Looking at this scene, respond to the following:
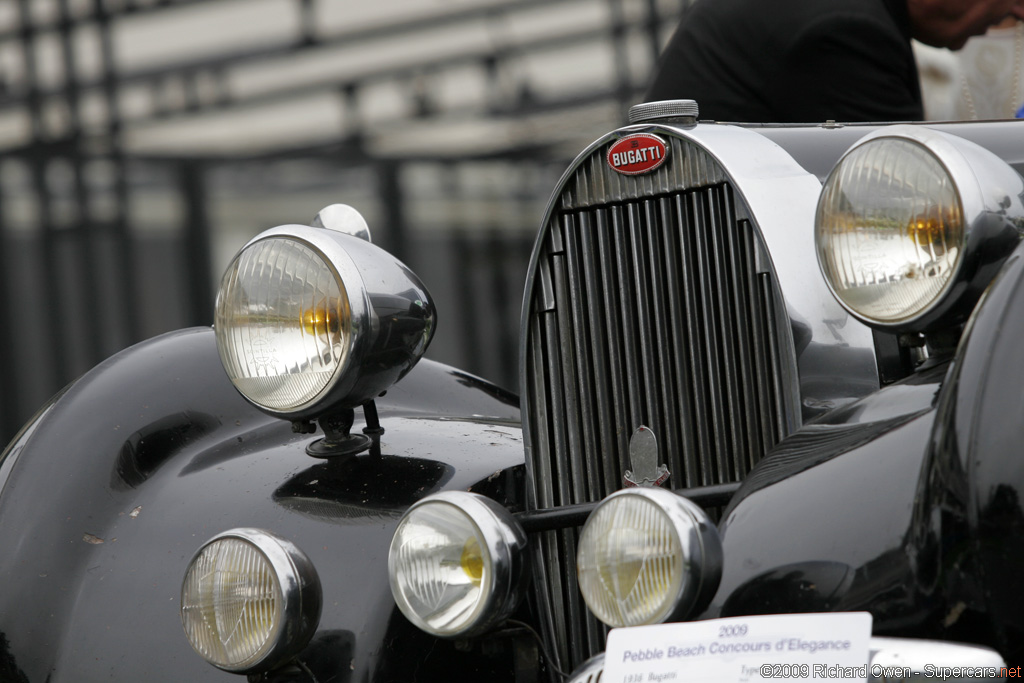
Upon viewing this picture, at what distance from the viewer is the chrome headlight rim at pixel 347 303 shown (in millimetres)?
1657

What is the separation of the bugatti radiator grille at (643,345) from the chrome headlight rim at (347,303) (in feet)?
0.95

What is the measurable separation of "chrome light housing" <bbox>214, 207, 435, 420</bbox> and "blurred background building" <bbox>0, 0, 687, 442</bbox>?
6900 mm

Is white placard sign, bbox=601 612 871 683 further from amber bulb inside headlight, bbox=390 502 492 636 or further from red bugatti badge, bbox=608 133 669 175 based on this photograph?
red bugatti badge, bbox=608 133 669 175

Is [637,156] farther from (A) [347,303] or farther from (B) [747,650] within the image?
(B) [747,650]

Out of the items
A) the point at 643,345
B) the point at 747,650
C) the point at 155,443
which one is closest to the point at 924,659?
the point at 747,650

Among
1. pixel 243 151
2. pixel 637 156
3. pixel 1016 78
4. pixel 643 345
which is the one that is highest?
pixel 243 151

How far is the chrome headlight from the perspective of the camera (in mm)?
1209

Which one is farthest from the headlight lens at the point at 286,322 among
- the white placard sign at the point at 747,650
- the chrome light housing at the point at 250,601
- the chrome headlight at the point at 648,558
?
the white placard sign at the point at 747,650

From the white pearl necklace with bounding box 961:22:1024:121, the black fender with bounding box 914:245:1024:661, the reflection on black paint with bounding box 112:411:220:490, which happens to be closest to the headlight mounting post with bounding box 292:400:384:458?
the reflection on black paint with bounding box 112:411:220:490

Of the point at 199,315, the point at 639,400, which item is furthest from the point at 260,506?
the point at 199,315

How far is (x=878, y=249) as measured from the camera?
1.34 m

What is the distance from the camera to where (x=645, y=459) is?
1.68m

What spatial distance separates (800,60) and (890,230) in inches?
40.4

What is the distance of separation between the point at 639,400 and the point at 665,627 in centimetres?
56
